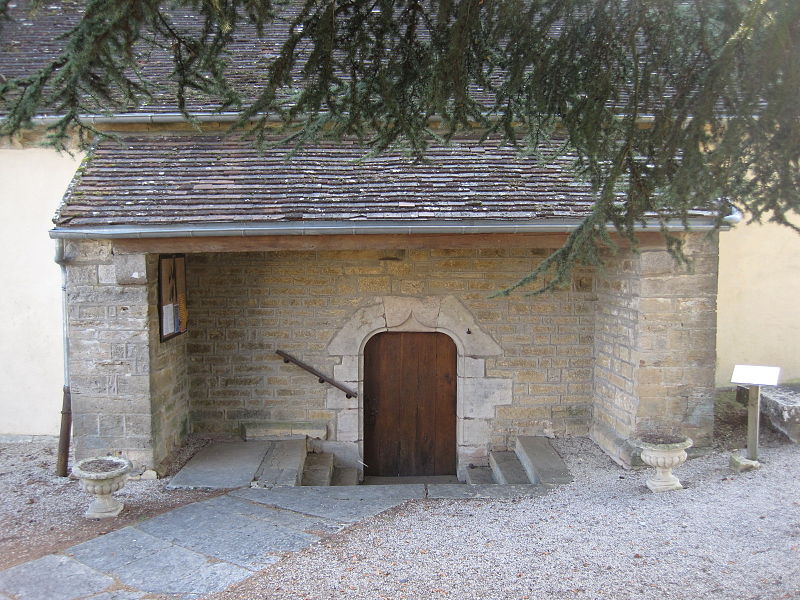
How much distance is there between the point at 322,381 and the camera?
23.6ft

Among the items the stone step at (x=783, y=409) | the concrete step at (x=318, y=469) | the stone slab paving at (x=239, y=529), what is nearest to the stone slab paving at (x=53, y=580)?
the stone slab paving at (x=239, y=529)

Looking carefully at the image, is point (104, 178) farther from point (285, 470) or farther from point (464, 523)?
point (464, 523)

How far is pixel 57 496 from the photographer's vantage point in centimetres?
562

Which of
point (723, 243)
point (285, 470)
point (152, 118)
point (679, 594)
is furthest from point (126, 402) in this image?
point (723, 243)

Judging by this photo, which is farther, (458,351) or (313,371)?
(458,351)

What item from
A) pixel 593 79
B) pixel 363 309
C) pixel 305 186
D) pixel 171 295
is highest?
pixel 593 79

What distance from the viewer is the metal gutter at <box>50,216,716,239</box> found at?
215 inches

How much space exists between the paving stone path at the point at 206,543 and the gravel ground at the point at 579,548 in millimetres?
230

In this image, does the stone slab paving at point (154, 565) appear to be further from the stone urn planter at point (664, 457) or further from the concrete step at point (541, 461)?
the stone urn planter at point (664, 457)

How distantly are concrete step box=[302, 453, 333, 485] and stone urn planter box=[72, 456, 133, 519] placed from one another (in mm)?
1919

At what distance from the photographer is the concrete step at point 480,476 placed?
6.92 metres

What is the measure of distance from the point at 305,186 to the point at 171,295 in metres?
1.80

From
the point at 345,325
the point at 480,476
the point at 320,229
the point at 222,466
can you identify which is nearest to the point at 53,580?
the point at 222,466

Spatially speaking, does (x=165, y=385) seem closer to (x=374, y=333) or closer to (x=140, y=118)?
(x=374, y=333)
